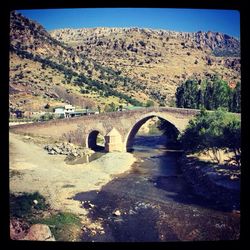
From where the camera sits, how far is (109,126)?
39.3 feet

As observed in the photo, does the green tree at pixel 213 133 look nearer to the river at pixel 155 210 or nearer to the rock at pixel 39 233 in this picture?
the river at pixel 155 210

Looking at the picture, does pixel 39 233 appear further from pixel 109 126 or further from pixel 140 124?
pixel 140 124

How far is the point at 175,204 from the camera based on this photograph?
6.91m

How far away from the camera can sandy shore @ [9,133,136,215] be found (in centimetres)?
582

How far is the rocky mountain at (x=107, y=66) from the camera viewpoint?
272 inches

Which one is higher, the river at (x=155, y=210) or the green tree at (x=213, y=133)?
the green tree at (x=213, y=133)

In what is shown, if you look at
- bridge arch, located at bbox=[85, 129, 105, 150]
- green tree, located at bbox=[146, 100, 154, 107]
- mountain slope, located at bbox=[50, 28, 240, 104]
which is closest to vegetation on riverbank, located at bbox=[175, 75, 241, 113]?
mountain slope, located at bbox=[50, 28, 240, 104]

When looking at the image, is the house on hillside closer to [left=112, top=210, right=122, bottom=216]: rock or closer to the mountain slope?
the mountain slope

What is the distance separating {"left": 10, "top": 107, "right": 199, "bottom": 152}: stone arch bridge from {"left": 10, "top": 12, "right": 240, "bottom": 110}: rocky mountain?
21.2 inches

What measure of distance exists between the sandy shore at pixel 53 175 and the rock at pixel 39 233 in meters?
0.72

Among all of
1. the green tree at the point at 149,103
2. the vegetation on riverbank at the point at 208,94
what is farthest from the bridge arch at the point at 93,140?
the vegetation on riverbank at the point at 208,94

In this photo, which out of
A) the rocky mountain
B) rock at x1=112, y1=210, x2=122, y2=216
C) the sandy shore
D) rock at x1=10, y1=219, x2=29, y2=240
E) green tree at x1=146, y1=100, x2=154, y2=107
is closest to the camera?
rock at x1=10, y1=219, x2=29, y2=240

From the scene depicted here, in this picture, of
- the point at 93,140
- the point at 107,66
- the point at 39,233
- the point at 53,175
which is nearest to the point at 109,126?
the point at 93,140
